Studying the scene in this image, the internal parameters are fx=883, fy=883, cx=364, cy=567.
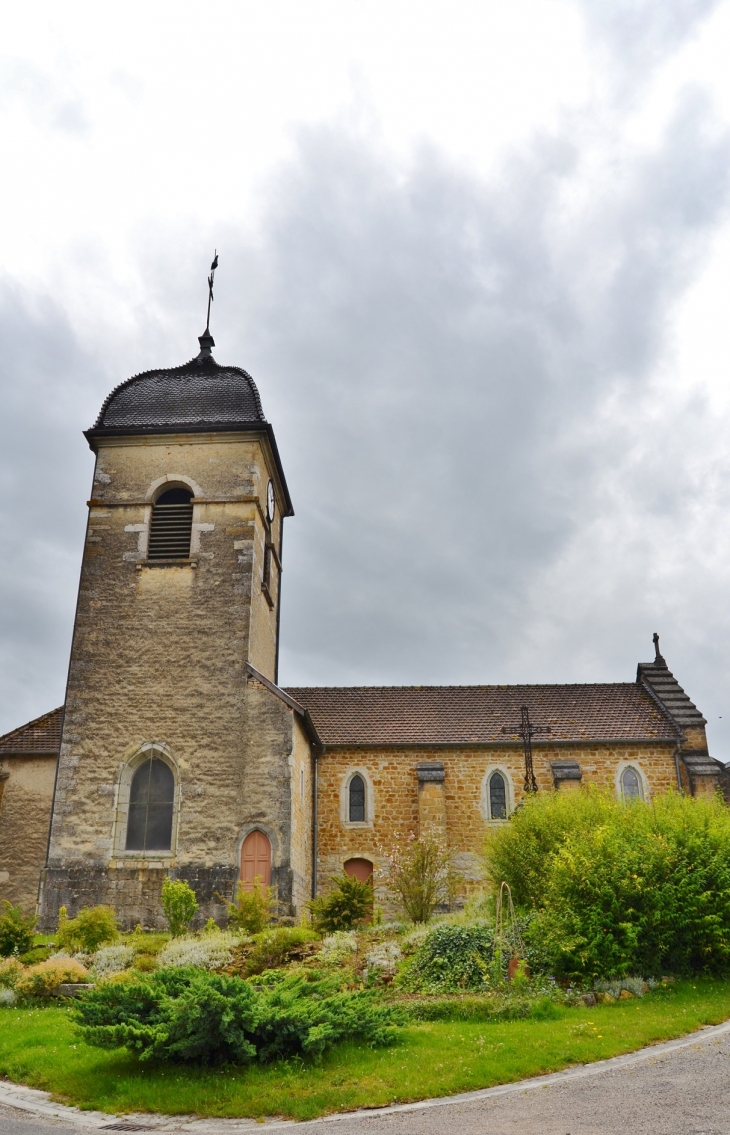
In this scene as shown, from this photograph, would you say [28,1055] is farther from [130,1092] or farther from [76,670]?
[76,670]

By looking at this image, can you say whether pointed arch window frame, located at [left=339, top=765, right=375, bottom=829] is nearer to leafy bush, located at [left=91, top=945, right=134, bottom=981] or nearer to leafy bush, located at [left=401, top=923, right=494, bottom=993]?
leafy bush, located at [left=91, top=945, right=134, bottom=981]

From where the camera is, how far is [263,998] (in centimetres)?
941

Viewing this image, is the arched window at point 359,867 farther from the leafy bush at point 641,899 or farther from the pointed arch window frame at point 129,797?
the leafy bush at point 641,899

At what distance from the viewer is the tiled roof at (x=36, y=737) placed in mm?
22281

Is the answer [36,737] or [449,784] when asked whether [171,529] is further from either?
[449,784]

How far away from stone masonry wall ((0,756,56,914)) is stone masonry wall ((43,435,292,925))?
235 centimetres

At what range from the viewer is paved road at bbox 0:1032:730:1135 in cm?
705

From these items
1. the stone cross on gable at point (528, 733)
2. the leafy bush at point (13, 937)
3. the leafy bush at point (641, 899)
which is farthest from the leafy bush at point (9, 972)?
the stone cross on gable at point (528, 733)

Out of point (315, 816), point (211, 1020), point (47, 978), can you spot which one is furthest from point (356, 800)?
point (211, 1020)

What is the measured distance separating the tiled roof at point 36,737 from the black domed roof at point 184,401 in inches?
306

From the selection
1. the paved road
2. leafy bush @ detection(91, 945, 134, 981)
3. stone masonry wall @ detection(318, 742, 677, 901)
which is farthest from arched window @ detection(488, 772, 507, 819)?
the paved road

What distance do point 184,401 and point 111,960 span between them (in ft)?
47.2

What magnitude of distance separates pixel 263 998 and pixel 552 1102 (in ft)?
10.4

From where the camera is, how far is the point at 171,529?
22312mm
